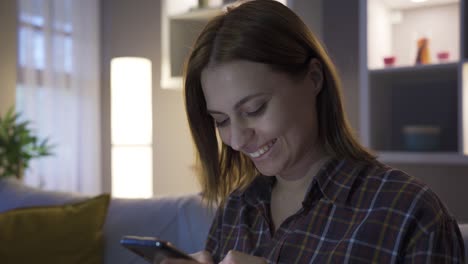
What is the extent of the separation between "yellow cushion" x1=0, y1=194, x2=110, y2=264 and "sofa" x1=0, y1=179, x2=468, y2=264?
0.06 meters

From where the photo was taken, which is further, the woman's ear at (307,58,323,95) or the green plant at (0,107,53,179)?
the green plant at (0,107,53,179)

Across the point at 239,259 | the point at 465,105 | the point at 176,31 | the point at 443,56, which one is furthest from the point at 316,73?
the point at 176,31

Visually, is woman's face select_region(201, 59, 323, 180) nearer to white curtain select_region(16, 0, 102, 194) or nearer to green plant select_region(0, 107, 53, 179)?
green plant select_region(0, 107, 53, 179)

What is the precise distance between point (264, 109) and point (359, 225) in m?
0.29

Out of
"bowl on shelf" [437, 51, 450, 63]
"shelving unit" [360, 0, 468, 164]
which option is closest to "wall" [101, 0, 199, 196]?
"shelving unit" [360, 0, 468, 164]

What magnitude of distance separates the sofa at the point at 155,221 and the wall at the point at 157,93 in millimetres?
1686

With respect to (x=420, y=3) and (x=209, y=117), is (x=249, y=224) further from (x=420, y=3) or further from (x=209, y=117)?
(x=420, y=3)

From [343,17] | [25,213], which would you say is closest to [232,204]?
[25,213]

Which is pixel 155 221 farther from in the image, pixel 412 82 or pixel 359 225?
pixel 412 82

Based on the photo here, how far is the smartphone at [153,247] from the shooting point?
30.0 inches

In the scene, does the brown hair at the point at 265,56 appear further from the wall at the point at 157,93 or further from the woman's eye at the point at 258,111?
the wall at the point at 157,93

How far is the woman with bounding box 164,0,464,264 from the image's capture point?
33.8 inches

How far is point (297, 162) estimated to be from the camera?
3.59 feet

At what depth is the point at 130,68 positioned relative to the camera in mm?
2664
